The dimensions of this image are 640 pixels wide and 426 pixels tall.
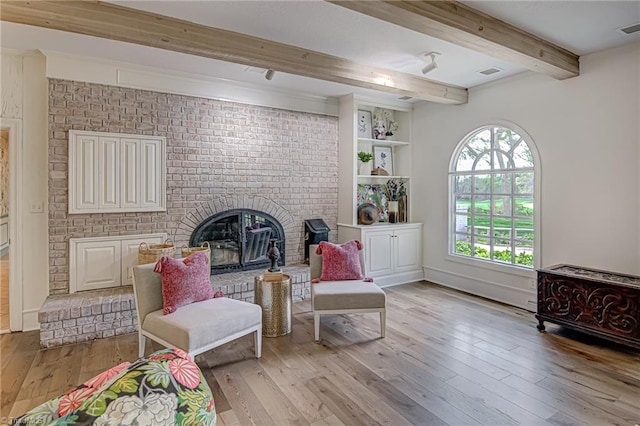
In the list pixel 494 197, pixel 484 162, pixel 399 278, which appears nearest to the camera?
pixel 494 197

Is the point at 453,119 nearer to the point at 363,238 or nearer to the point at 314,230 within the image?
the point at 363,238

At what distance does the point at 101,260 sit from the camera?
374 centimetres

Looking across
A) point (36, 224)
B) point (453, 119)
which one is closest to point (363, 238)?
point (453, 119)

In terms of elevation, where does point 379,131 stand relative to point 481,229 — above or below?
above

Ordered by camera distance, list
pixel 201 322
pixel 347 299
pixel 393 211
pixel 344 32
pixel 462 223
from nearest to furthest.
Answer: pixel 201 322, pixel 344 32, pixel 347 299, pixel 462 223, pixel 393 211

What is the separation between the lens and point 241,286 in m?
4.03

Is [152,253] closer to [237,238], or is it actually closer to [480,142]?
[237,238]

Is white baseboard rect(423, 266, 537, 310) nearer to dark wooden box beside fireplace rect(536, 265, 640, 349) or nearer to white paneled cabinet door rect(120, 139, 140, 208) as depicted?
dark wooden box beside fireplace rect(536, 265, 640, 349)

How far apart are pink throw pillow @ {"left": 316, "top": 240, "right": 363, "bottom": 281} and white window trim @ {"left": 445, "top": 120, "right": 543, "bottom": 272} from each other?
189 cm

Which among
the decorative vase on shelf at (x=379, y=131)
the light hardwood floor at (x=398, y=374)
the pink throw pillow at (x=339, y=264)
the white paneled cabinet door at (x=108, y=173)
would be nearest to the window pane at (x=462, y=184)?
the decorative vase on shelf at (x=379, y=131)

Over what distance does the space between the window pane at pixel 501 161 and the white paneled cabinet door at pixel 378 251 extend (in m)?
1.62

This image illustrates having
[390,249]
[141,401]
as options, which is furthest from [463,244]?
[141,401]

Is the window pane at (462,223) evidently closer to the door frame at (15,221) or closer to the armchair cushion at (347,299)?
the armchair cushion at (347,299)

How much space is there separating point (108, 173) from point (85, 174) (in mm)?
202
